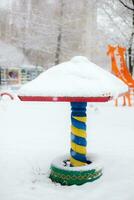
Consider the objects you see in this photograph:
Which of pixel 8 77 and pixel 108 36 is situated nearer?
pixel 108 36

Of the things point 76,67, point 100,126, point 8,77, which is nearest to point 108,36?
point 8,77

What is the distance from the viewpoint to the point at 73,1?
2702 centimetres

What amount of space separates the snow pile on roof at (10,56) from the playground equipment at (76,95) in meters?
26.1

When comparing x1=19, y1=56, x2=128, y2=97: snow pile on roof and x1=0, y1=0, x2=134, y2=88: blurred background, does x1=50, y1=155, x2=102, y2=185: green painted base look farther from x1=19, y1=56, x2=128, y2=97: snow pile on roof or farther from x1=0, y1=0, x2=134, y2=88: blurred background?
x1=0, y1=0, x2=134, y2=88: blurred background

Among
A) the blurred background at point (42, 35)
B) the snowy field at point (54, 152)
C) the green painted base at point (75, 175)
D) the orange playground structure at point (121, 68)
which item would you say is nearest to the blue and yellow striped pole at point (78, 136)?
the green painted base at point (75, 175)

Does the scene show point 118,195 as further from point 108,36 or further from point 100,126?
point 108,36

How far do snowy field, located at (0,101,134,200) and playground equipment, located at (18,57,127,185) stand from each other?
134 millimetres

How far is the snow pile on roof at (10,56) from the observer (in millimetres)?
30594

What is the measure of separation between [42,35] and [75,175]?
25.1 meters

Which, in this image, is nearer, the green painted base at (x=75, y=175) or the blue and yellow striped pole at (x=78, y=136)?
the green painted base at (x=75, y=175)

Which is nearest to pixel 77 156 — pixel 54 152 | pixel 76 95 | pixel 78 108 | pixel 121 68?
pixel 78 108

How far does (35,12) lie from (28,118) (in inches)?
→ 873

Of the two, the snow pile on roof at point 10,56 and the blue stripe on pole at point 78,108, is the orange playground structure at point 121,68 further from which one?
the snow pile on roof at point 10,56

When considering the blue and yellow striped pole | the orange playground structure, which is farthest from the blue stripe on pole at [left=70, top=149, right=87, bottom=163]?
the orange playground structure
